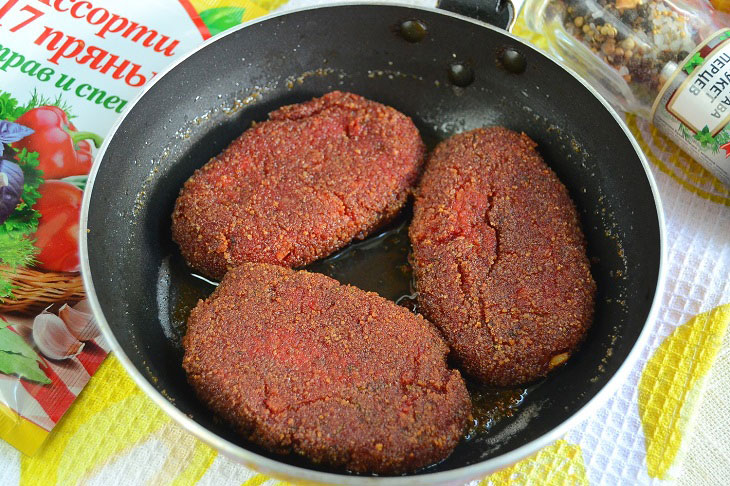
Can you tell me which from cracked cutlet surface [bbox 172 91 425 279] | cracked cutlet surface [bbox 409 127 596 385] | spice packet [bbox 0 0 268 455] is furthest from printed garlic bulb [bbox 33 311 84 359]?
cracked cutlet surface [bbox 409 127 596 385]

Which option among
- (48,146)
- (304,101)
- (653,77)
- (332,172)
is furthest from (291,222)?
(653,77)

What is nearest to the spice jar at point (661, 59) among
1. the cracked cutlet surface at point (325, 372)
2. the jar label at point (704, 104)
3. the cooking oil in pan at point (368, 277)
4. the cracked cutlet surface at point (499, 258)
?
the jar label at point (704, 104)

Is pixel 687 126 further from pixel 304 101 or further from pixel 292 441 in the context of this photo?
pixel 292 441

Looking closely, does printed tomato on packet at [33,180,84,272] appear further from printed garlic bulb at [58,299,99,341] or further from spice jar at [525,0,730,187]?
spice jar at [525,0,730,187]

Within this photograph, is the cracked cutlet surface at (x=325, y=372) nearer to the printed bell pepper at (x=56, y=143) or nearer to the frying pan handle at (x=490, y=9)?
the printed bell pepper at (x=56, y=143)

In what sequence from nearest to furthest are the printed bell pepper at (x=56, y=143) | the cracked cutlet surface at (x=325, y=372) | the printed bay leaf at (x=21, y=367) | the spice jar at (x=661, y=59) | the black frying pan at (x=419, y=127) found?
the cracked cutlet surface at (x=325, y=372), the black frying pan at (x=419, y=127), the printed bay leaf at (x=21, y=367), the spice jar at (x=661, y=59), the printed bell pepper at (x=56, y=143)

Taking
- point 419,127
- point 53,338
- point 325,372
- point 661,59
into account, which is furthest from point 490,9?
point 53,338
